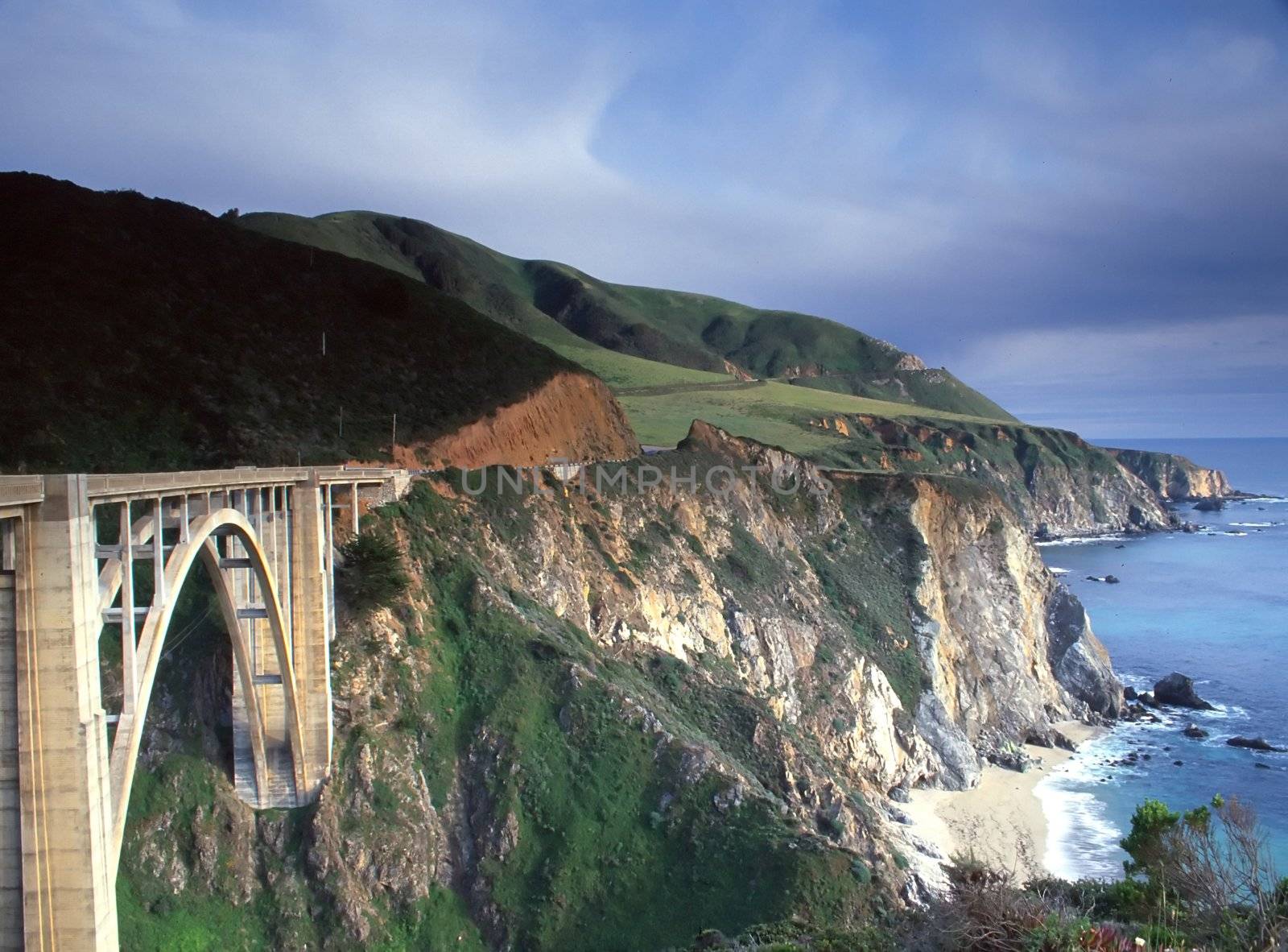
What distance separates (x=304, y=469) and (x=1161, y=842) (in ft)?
79.2

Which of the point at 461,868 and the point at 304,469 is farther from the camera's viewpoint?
the point at 461,868

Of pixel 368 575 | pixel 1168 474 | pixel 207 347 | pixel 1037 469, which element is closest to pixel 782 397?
pixel 1037 469

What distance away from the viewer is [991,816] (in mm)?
43188

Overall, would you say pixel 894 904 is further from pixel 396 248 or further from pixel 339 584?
pixel 396 248

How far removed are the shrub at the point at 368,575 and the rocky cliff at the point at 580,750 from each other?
574 millimetres

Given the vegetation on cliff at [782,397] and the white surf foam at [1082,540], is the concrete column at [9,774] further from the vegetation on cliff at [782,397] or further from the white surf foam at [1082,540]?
the white surf foam at [1082,540]

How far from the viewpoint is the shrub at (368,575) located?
3094cm

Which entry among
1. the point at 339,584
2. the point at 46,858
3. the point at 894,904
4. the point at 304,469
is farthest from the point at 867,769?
the point at 46,858

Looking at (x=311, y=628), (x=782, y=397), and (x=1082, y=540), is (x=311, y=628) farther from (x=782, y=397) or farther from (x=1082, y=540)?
(x=1082, y=540)

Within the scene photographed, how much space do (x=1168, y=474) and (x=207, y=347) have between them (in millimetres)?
180457

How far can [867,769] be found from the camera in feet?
149

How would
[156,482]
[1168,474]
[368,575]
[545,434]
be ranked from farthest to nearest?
[1168,474] < [545,434] < [368,575] < [156,482]

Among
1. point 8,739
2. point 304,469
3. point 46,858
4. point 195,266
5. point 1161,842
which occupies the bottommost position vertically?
point 1161,842

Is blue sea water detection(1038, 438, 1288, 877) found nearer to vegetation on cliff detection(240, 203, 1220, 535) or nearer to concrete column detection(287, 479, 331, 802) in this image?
vegetation on cliff detection(240, 203, 1220, 535)
